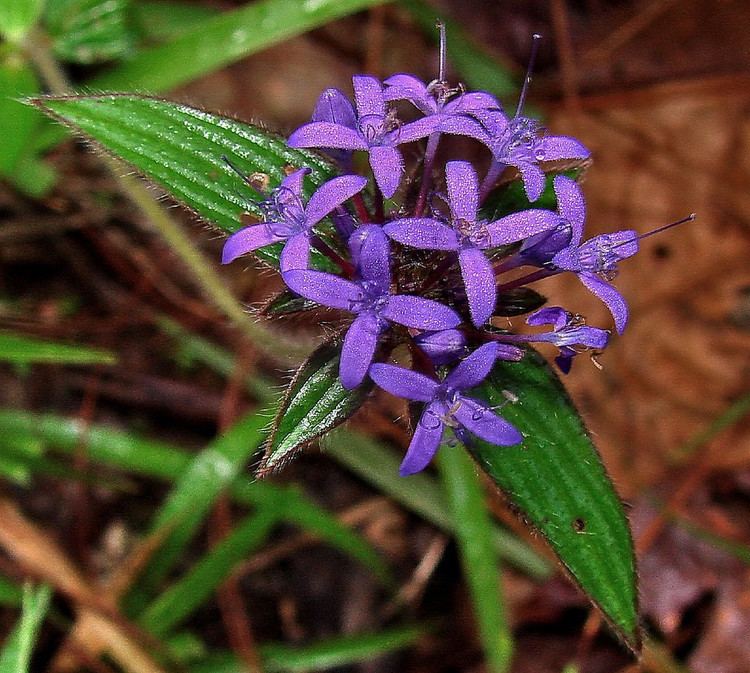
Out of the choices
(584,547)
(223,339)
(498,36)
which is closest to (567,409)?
(584,547)

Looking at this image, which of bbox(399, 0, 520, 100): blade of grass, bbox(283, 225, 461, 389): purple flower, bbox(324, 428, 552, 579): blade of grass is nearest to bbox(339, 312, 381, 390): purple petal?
bbox(283, 225, 461, 389): purple flower

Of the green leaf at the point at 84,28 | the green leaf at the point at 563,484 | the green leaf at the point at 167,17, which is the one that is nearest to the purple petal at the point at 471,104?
the green leaf at the point at 563,484

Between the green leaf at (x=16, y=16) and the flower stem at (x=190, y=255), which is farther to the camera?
the flower stem at (x=190, y=255)

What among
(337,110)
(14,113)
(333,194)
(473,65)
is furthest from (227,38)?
(333,194)

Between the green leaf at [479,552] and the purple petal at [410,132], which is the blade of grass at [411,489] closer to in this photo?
the green leaf at [479,552]

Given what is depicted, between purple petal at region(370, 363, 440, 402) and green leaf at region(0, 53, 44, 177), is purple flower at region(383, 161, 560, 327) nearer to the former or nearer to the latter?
purple petal at region(370, 363, 440, 402)
